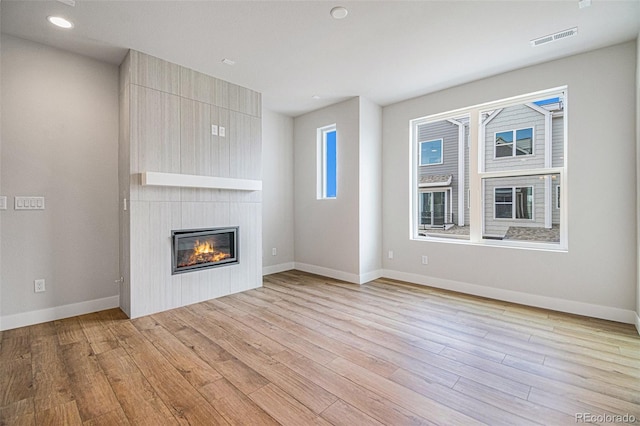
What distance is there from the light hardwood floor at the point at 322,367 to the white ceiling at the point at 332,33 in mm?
2858

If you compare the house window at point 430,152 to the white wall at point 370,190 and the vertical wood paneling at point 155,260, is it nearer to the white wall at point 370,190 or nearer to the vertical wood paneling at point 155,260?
the white wall at point 370,190

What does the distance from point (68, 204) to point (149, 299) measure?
1.36 meters

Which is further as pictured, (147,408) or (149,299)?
(149,299)

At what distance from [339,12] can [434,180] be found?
2.83m

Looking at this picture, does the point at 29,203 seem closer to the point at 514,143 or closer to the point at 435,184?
the point at 435,184

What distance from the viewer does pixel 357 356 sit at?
2.34 metres

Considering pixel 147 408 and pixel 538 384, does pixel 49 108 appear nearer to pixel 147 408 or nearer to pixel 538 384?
pixel 147 408

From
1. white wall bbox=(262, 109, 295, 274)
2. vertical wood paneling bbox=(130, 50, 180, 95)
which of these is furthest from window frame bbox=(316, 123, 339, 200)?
vertical wood paneling bbox=(130, 50, 180, 95)

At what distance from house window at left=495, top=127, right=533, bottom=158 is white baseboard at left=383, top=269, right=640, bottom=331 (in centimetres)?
176

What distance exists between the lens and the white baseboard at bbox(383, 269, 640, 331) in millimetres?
3012

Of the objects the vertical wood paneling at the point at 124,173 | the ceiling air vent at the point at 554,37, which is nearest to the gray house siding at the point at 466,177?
the ceiling air vent at the point at 554,37

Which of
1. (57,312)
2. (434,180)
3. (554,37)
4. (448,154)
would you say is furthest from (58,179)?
(554,37)

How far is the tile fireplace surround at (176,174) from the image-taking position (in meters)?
3.17

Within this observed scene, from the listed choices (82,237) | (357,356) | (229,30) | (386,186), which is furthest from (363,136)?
(82,237)
